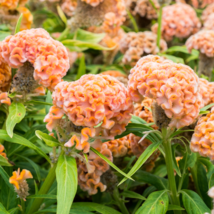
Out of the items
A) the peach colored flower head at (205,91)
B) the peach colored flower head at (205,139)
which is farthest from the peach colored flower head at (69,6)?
the peach colored flower head at (205,139)

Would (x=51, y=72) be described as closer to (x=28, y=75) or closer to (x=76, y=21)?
(x=28, y=75)

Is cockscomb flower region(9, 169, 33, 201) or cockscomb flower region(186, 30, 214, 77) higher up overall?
cockscomb flower region(186, 30, 214, 77)

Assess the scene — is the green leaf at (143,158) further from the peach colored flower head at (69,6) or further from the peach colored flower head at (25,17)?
the peach colored flower head at (69,6)

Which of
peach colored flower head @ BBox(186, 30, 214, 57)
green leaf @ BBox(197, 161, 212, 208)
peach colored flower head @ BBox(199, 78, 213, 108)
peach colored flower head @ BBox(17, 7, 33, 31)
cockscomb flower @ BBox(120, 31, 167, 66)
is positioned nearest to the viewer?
peach colored flower head @ BBox(199, 78, 213, 108)

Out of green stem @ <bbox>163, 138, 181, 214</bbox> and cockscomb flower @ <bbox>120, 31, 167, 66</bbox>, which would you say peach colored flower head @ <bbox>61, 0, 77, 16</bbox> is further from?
green stem @ <bbox>163, 138, 181, 214</bbox>

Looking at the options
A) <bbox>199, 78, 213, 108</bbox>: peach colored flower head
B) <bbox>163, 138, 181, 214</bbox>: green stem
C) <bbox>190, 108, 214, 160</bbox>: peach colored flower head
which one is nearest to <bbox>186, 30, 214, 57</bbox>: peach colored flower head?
<bbox>199, 78, 213, 108</bbox>: peach colored flower head

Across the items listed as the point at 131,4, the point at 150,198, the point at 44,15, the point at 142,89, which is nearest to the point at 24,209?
the point at 150,198

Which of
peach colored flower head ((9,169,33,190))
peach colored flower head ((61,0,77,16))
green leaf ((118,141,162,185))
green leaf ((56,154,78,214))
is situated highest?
peach colored flower head ((61,0,77,16))
